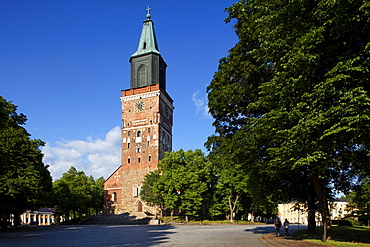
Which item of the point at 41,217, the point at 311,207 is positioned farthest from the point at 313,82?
the point at 41,217

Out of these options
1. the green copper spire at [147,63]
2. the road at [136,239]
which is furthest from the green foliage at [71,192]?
the road at [136,239]

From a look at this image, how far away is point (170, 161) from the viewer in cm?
5075

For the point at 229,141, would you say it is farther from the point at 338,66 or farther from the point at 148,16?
the point at 148,16

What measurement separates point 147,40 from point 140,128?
1961cm

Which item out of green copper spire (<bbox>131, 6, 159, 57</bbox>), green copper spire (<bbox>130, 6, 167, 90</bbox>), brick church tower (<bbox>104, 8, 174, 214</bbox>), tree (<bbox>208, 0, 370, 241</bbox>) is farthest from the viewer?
green copper spire (<bbox>131, 6, 159, 57</bbox>)

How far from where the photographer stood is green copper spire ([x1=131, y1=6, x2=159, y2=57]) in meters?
65.6

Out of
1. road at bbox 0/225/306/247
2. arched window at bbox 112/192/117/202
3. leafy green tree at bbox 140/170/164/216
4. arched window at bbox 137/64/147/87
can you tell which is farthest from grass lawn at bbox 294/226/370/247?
arched window at bbox 137/64/147/87

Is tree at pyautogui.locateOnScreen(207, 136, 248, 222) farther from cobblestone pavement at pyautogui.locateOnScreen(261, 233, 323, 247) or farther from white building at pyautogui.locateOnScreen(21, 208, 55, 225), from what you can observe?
white building at pyautogui.locateOnScreen(21, 208, 55, 225)

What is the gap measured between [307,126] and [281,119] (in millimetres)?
1542

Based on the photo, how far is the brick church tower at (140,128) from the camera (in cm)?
6228

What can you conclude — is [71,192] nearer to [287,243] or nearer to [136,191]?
[136,191]

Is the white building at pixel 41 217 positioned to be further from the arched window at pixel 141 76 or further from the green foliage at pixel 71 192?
the arched window at pixel 141 76

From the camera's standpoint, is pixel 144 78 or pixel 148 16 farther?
pixel 148 16

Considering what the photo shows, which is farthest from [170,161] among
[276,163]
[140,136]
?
[276,163]
